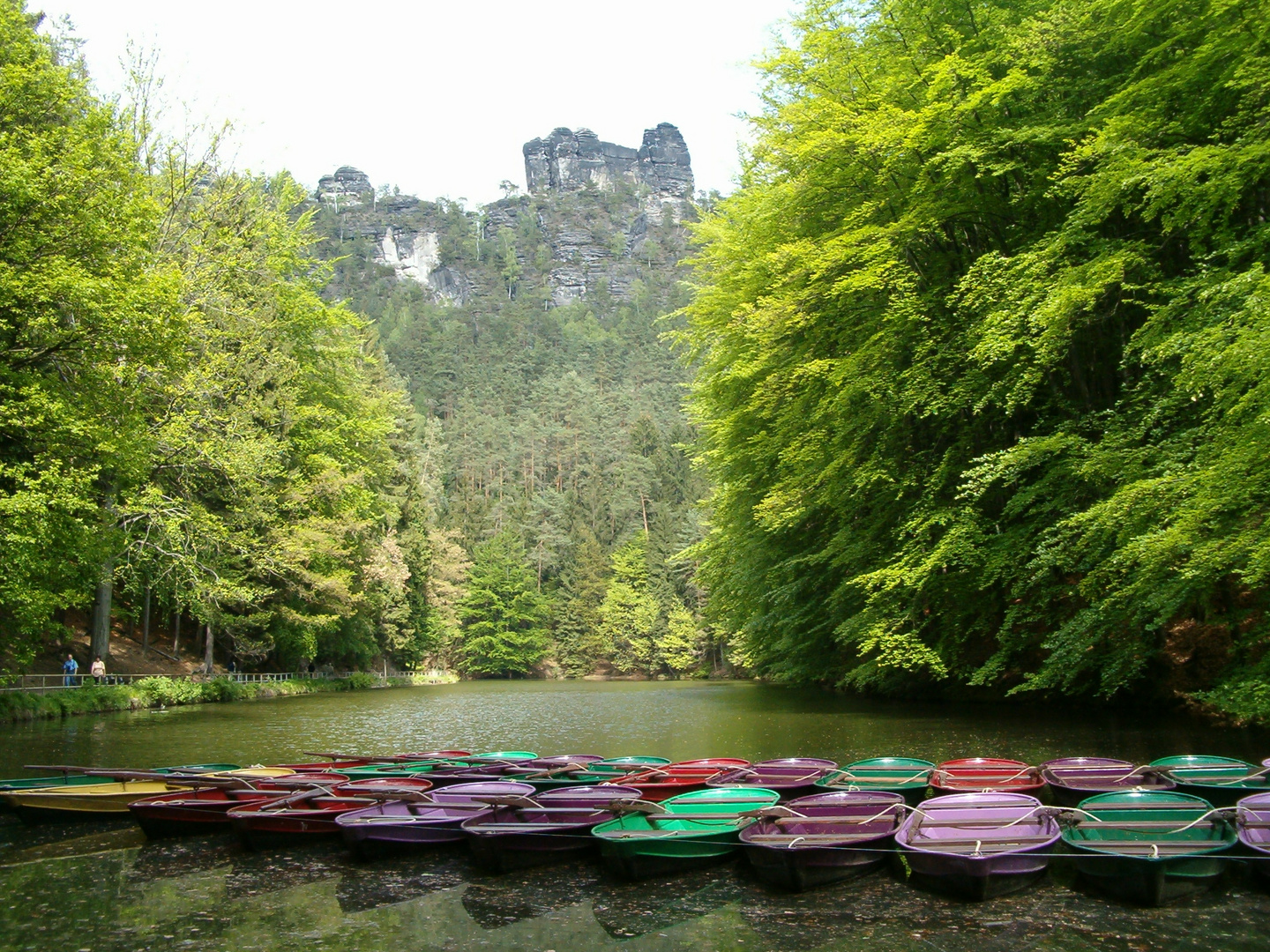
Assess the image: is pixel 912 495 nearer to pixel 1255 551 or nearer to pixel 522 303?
pixel 1255 551

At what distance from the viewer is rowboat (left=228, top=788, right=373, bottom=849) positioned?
782cm

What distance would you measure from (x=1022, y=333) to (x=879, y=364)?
12.4ft

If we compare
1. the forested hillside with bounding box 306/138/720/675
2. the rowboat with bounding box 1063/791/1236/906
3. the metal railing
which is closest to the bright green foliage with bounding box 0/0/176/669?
the metal railing

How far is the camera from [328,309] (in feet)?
99.8

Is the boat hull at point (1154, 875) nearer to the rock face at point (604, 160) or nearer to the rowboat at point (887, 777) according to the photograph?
the rowboat at point (887, 777)

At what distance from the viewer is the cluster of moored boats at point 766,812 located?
244 inches

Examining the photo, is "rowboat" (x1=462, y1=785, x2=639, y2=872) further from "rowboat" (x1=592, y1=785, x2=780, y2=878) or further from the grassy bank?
the grassy bank

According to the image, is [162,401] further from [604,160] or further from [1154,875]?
[604,160]

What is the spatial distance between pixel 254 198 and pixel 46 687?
15.5 meters

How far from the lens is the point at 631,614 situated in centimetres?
6272

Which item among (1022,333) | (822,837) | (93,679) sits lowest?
(93,679)

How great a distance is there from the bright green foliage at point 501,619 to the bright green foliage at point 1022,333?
45.9 m

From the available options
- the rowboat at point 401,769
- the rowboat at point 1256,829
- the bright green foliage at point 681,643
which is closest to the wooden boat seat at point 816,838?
the rowboat at point 1256,829

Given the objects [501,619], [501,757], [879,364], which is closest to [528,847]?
[501,757]
